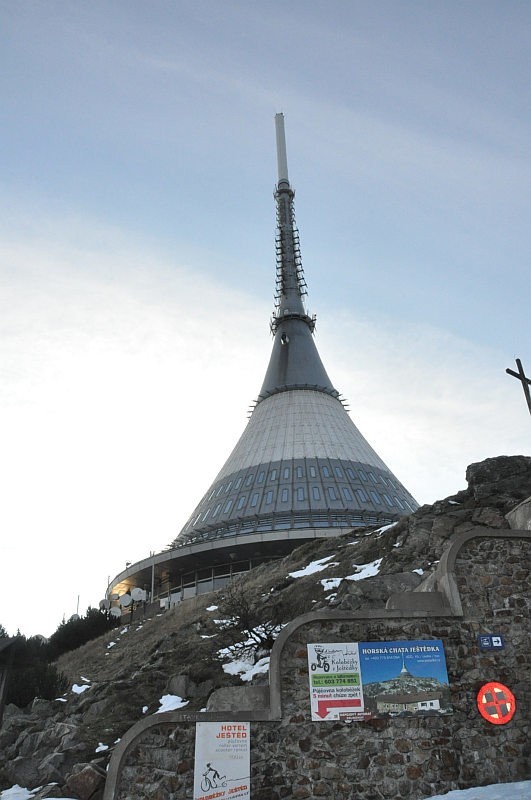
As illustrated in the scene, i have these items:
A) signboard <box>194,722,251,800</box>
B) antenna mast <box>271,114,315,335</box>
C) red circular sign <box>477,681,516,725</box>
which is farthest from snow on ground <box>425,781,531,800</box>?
antenna mast <box>271,114,315,335</box>

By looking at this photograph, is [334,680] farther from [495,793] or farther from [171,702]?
[171,702]

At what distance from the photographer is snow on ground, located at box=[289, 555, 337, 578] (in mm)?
21156

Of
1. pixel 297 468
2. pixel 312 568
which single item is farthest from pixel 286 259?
pixel 312 568

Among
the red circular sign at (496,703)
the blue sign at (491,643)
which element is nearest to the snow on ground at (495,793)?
the red circular sign at (496,703)

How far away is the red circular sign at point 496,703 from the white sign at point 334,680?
185 cm

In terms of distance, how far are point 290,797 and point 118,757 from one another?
250 centimetres

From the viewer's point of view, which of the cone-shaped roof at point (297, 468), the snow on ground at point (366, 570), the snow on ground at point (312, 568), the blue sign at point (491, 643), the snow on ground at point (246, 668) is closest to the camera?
the blue sign at point (491, 643)

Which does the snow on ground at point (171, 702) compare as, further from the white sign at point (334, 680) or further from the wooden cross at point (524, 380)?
the wooden cross at point (524, 380)

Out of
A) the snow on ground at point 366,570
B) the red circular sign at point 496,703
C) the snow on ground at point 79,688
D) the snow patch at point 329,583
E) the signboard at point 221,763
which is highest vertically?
the snow on ground at point 366,570

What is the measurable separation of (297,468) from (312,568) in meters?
23.1

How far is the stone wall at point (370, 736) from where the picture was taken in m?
9.85

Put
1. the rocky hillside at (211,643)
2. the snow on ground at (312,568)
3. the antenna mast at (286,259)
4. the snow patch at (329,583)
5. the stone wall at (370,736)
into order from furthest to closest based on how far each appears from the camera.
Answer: the antenna mast at (286,259), the snow on ground at (312,568), the snow patch at (329,583), the rocky hillside at (211,643), the stone wall at (370,736)

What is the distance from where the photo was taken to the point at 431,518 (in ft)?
65.7

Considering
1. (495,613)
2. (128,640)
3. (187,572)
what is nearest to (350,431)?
(187,572)
